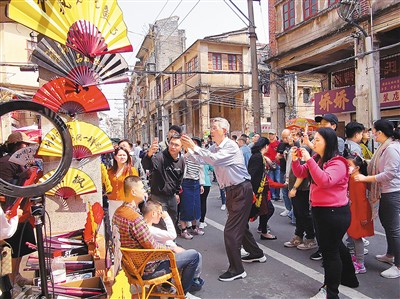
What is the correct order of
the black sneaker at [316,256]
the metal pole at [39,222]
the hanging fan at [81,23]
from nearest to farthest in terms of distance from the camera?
the metal pole at [39,222] → the hanging fan at [81,23] → the black sneaker at [316,256]

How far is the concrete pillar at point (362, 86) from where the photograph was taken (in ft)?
37.7

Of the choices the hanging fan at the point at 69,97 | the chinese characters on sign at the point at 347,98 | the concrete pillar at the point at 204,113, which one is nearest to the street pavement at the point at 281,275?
the hanging fan at the point at 69,97

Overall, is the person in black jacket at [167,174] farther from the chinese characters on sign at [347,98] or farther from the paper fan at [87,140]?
the chinese characters on sign at [347,98]

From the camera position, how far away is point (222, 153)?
374 cm

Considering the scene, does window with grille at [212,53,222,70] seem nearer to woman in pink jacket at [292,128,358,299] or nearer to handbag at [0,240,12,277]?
woman in pink jacket at [292,128,358,299]

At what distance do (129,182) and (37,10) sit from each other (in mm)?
1709

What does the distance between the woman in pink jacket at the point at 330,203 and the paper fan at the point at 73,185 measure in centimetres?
250

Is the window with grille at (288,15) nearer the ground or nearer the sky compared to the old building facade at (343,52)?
nearer the sky

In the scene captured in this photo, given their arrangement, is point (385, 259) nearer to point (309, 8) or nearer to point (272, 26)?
point (309, 8)

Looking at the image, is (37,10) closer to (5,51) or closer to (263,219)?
(263,219)

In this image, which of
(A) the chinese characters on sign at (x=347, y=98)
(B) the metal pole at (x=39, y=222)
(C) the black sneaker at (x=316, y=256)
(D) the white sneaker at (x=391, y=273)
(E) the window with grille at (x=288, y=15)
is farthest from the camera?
(E) the window with grille at (x=288, y=15)

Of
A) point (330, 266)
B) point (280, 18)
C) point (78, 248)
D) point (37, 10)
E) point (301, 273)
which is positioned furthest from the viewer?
point (280, 18)

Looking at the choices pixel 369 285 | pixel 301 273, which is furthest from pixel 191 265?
pixel 369 285

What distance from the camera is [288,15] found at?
15055 millimetres
